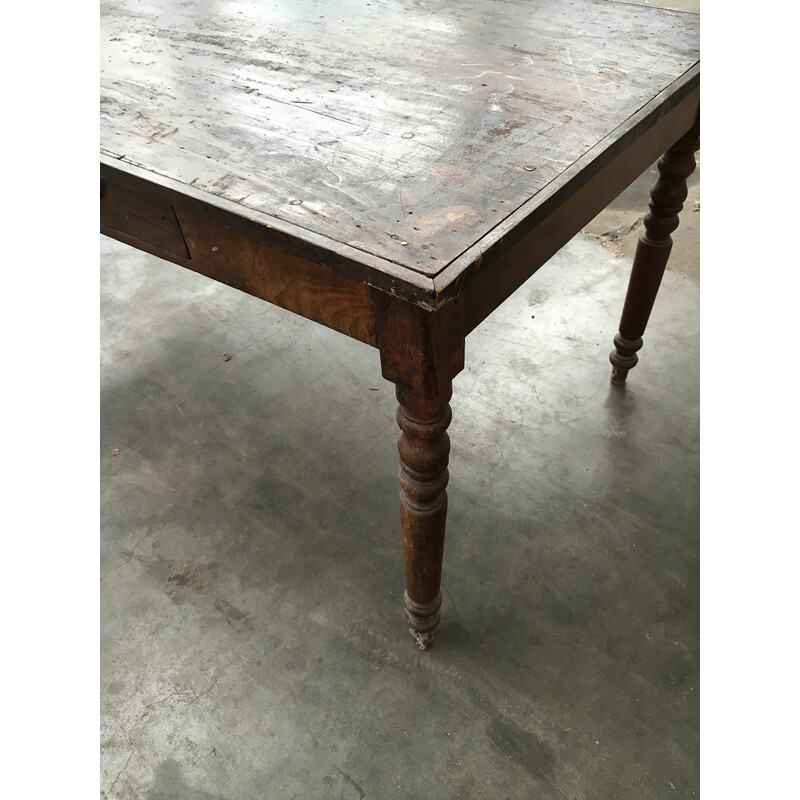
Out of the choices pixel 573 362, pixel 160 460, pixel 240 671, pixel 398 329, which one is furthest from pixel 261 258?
pixel 573 362

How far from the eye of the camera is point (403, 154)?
1142 mm

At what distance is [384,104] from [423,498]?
0.72m

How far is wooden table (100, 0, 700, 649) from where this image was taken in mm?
987

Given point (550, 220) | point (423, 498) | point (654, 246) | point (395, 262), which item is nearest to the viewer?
point (395, 262)

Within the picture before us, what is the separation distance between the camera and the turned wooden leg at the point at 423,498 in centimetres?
111

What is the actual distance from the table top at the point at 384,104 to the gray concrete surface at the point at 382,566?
910 mm

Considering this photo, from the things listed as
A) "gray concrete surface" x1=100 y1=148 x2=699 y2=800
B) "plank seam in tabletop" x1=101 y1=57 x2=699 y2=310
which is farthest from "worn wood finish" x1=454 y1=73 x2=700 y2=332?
"gray concrete surface" x1=100 y1=148 x2=699 y2=800

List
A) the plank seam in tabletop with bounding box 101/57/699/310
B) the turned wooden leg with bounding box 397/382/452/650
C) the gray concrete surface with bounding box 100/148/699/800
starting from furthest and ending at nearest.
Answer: the gray concrete surface with bounding box 100/148/699/800
the turned wooden leg with bounding box 397/382/452/650
the plank seam in tabletop with bounding box 101/57/699/310

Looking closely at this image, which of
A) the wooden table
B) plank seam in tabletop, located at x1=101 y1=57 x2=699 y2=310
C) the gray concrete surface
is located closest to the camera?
plank seam in tabletop, located at x1=101 y1=57 x2=699 y2=310

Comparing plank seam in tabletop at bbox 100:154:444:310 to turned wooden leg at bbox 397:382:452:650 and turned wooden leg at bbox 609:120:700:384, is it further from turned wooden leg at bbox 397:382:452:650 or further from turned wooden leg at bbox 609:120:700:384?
turned wooden leg at bbox 609:120:700:384

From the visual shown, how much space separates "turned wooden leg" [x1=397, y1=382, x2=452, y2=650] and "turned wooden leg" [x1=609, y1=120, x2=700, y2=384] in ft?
3.08

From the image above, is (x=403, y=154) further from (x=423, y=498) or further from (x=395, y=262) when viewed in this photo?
(x=423, y=498)

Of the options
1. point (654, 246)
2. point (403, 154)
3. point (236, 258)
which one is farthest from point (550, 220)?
point (654, 246)

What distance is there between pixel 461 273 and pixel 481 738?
911 millimetres
